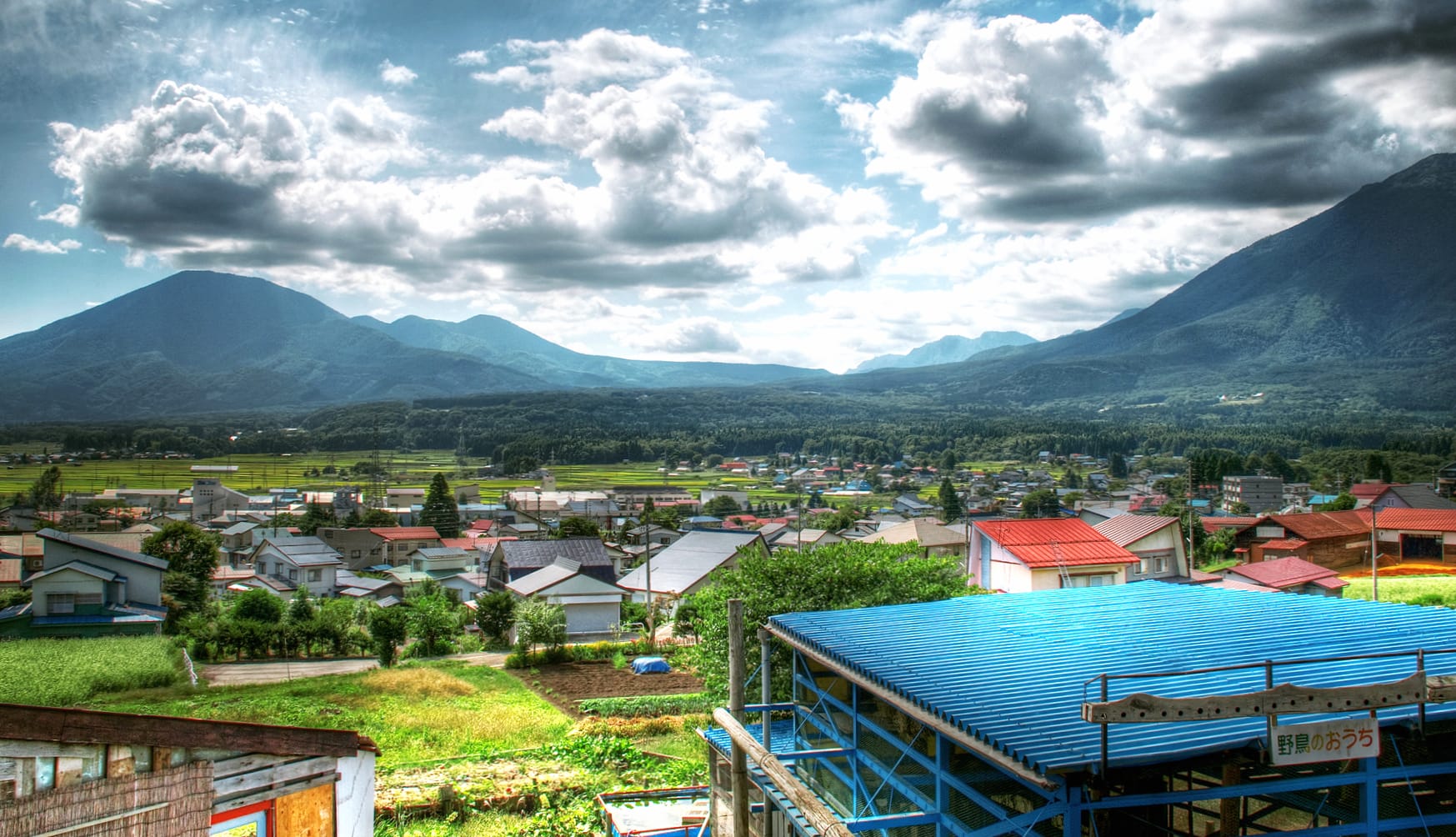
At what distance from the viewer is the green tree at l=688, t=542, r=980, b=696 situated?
608 inches

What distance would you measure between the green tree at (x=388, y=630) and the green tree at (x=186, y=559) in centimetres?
1302

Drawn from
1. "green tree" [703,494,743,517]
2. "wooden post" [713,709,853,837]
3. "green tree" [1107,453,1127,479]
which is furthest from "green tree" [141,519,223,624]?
"green tree" [1107,453,1127,479]

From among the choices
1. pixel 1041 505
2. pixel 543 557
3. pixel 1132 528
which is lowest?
pixel 543 557

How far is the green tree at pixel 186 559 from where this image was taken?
35.8 m

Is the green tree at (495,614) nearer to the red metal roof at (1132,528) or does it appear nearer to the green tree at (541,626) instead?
the green tree at (541,626)

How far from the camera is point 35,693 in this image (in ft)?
65.9

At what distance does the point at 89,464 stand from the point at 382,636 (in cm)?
8826

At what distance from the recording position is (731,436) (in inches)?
5871

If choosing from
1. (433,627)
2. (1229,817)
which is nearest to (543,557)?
(433,627)

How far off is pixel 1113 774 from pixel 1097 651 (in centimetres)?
222

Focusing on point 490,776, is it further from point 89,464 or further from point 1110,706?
point 89,464

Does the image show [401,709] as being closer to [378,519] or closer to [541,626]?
[541,626]

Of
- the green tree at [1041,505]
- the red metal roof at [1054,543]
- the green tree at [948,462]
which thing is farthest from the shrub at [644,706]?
the green tree at [948,462]

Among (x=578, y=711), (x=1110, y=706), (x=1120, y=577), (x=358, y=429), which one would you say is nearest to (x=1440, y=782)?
(x=1110, y=706)
